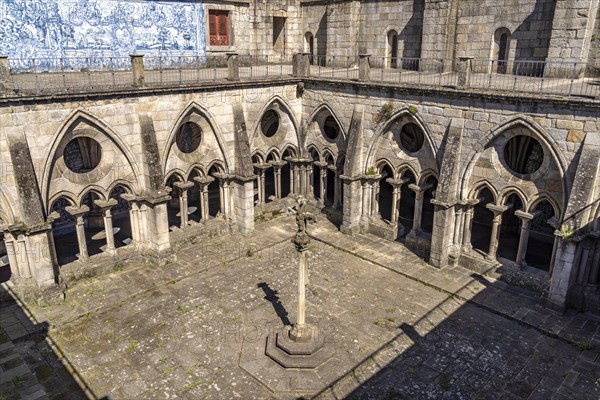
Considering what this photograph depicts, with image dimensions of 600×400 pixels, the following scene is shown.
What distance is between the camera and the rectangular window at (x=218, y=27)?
2431cm

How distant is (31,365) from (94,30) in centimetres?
1387

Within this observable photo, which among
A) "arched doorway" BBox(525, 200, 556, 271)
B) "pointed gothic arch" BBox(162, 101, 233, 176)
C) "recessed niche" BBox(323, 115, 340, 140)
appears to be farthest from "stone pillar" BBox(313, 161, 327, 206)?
"arched doorway" BBox(525, 200, 556, 271)

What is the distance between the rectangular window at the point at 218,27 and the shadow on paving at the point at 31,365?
613 inches

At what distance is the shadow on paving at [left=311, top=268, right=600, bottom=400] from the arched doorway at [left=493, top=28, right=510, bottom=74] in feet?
34.3

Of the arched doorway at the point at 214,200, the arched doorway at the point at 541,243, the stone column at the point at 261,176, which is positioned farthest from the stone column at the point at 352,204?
the arched doorway at the point at 541,243

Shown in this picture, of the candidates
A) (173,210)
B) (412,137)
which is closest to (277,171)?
(173,210)

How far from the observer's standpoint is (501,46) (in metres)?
20.0

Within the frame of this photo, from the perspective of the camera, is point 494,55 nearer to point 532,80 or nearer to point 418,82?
point 532,80

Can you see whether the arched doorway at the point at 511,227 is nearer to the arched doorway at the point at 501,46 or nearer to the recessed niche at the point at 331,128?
the arched doorway at the point at 501,46

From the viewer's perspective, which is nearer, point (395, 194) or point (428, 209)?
point (395, 194)

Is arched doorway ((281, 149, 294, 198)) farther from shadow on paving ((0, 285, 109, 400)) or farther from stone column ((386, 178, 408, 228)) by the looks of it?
shadow on paving ((0, 285, 109, 400))

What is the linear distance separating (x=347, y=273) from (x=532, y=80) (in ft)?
32.1

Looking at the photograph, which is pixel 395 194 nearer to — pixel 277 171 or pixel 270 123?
pixel 277 171

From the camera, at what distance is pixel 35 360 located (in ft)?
42.1
